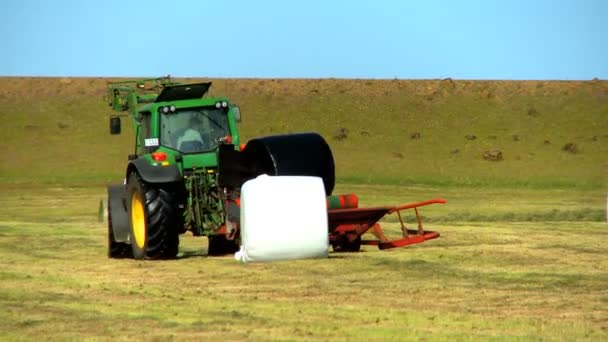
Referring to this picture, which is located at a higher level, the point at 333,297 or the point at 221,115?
the point at 221,115

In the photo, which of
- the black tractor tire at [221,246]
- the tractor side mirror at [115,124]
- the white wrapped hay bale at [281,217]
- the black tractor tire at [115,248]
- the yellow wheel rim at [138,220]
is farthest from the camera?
the tractor side mirror at [115,124]

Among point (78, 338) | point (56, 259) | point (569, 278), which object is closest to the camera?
point (78, 338)

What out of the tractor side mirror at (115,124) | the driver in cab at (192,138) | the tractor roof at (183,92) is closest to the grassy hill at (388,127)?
the tractor side mirror at (115,124)

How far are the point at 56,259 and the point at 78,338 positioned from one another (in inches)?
363

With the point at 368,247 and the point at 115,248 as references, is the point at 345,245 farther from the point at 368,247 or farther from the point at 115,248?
the point at 115,248

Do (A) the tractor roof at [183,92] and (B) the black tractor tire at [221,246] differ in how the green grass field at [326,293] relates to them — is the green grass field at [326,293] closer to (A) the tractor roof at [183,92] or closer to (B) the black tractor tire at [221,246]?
(B) the black tractor tire at [221,246]

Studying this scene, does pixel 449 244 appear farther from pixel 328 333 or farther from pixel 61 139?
pixel 61 139

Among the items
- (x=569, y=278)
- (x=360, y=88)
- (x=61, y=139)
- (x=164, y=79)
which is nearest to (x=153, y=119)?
(x=164, y=79)

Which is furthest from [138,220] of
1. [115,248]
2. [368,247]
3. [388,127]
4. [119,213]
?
[388,127]

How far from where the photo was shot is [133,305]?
1598 centimetres

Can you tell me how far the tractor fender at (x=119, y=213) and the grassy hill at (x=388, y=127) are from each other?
93.4ft

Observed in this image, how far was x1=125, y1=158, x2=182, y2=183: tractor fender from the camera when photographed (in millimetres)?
21672

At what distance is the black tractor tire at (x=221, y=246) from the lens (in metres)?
23.6

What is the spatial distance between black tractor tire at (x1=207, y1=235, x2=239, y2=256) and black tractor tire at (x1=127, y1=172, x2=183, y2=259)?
4.22 feet
